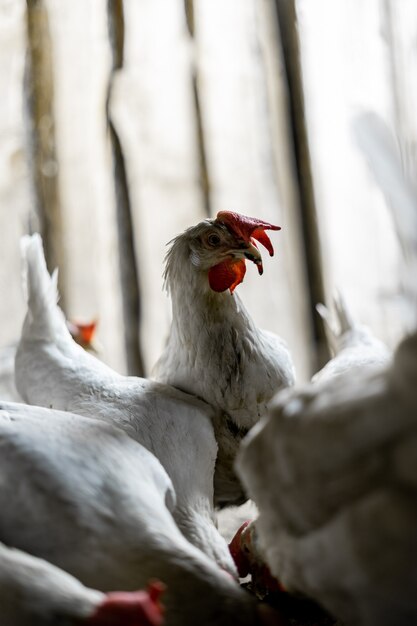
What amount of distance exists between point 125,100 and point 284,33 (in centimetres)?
78

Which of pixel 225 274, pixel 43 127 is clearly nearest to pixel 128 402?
pixel 225 274

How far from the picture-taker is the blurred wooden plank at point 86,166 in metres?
3.44

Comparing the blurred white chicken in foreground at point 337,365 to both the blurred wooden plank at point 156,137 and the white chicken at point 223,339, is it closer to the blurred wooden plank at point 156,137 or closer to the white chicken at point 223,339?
the white chicken at point 223,339

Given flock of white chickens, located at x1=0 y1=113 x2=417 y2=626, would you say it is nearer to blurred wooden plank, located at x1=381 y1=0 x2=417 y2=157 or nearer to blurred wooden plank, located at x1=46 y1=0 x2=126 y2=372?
blurred wooden plank, located at x1=46 y1=0 x2=126 y2=372

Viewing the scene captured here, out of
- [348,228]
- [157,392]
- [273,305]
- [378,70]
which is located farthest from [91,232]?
[157,392]

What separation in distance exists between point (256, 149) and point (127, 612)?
296 cm

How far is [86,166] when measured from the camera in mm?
3506

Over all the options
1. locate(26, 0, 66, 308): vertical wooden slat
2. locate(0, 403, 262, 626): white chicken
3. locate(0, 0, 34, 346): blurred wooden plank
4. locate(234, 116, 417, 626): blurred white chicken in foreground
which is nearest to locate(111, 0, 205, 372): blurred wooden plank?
locate(26, 0, 66, 308): vertical wooden slat

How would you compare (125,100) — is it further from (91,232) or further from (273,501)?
(273,501)

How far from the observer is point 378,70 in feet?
10.8

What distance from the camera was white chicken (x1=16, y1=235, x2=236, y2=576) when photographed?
1.41m

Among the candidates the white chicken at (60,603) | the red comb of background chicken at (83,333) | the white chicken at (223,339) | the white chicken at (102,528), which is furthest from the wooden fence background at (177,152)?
the white chicken at (60,603)

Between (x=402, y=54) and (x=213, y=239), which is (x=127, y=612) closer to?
(x=213, y=239)

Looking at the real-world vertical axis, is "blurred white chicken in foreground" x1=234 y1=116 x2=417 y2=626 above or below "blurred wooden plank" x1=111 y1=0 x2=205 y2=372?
below
